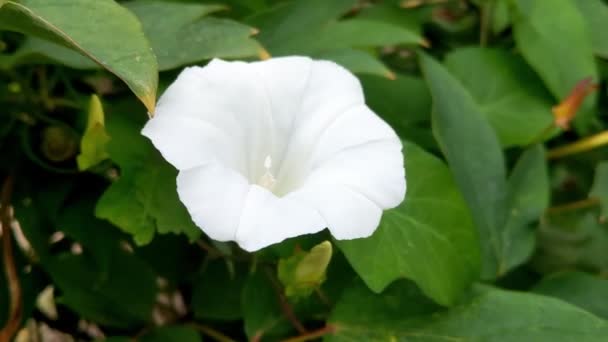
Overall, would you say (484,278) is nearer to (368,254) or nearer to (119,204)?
(368,254)

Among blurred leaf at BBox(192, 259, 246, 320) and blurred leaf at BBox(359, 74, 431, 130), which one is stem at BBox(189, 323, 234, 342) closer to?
blurred leaf at BBox(192, 259, 246, 320)

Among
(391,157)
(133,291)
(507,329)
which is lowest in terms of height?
(133,291)

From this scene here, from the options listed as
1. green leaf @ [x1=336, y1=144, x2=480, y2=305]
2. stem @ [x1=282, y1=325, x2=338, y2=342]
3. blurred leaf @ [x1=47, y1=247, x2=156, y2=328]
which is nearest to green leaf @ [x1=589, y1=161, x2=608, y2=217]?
green leaf @ [x1=336, y1=144, x2=480, y2=305]

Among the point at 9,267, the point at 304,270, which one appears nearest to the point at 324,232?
the point at 304,270

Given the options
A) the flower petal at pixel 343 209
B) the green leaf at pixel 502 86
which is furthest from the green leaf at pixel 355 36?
the flower petal at pixel 343 209

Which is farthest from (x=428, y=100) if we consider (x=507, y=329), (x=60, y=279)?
(x=60, y=279)

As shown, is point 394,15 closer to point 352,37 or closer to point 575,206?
point 352,37
